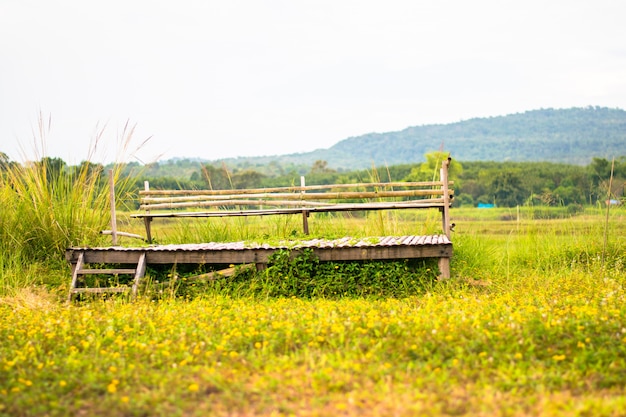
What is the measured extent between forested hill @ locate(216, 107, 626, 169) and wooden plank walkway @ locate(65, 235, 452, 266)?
3011 inches

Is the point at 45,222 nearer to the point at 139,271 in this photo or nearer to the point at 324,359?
the point at 139,271

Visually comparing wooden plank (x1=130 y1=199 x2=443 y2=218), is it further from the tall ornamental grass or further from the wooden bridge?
the tall ornamental grass

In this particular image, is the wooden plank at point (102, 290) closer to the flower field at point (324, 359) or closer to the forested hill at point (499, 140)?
the flower field at point (324, 359)

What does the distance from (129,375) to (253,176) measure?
118 ft

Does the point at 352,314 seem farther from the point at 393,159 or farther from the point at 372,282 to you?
the point at 393,159

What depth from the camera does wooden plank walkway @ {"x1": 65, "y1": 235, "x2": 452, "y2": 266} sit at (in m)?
7.35

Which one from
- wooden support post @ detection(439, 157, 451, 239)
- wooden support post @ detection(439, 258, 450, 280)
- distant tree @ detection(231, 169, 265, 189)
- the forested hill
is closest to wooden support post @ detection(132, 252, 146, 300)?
wooden support post @ detection(439, 258, 450, 280)

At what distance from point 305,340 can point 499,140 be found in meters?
99.4

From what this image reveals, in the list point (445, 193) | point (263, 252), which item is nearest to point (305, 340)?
point (263, 252)

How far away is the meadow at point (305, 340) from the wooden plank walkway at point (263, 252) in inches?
8.1

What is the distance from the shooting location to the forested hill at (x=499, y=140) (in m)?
89.1

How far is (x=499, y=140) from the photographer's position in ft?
327

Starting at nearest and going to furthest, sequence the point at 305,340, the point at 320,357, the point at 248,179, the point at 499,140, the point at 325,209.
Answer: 1. the point at 320,357
2. the point at 305,340
3. the point at 325,209
4. the point at 248,179
5. the point at 499,140

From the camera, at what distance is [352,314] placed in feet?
18.6
